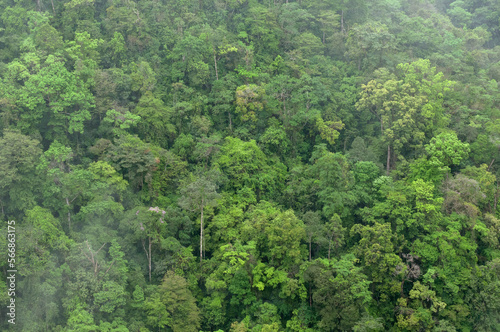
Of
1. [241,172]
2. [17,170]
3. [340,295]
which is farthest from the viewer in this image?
[241,172]

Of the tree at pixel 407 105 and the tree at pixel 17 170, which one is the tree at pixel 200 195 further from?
the tree at pixel 407 105

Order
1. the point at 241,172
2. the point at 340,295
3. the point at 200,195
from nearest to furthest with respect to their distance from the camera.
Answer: the point at 340,295
the point at 200,195
the point at 241,172

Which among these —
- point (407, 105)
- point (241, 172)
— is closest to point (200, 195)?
point (241, 172)

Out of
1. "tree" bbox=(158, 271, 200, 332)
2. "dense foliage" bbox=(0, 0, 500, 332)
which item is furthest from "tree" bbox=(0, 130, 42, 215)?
"tree" bbox=(158, 271, 200, 332)

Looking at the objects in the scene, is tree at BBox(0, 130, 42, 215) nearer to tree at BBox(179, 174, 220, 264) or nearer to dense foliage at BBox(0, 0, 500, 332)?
dense foliage at BBox(0, 0, 500, 332)

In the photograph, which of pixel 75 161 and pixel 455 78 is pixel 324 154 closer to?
pixel 455 78

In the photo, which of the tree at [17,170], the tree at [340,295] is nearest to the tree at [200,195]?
the tree at [340,295]

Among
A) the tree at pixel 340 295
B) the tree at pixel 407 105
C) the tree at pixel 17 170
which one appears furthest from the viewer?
the tree at pixel 407 105

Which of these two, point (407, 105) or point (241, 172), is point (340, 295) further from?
point (407, 105)
